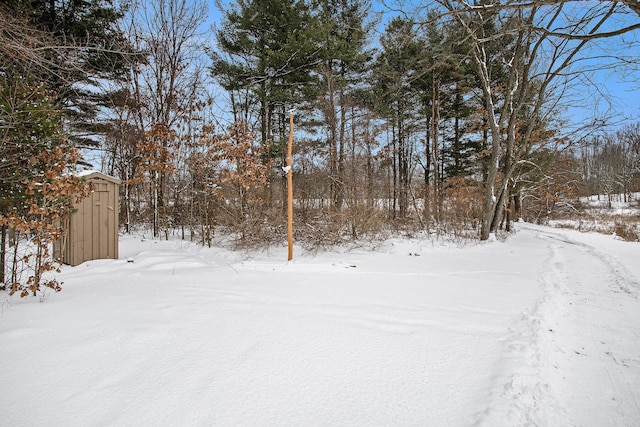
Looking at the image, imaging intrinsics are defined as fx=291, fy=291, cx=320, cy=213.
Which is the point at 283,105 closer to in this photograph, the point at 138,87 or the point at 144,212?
the point at 138,87

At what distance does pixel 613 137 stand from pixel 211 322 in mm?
64562

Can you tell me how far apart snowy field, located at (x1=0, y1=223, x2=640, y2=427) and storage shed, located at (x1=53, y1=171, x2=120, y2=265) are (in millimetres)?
1792

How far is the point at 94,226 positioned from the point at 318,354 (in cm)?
647

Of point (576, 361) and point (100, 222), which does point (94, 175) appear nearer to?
point (100, 222)

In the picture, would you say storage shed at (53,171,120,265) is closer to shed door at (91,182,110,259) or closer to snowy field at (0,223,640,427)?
shed door at (91,182,110,259)

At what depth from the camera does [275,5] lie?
12875 mm

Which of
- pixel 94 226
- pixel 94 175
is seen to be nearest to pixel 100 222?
pixel 94 226

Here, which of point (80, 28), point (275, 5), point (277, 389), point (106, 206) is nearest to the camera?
point (277, 389)

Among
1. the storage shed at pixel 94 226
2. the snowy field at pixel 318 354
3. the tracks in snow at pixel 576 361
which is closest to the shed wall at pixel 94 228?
the storage shed at pixel 94 226

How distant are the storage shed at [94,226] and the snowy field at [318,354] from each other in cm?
179

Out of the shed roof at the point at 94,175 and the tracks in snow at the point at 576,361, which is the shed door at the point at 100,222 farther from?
the tracks in snow at the point at 576,361

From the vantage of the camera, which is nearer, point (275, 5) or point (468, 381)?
point (468, 381)

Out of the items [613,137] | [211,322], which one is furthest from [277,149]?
[613,137]

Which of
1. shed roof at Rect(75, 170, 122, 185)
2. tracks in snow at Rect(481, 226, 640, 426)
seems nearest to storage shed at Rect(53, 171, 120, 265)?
shed roof at Rect(75, 170, 122, 185)
